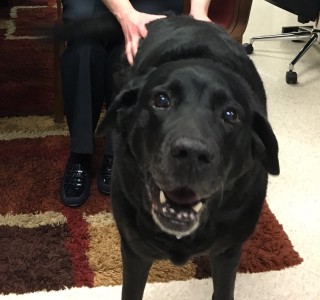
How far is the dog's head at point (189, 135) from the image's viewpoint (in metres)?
0.78

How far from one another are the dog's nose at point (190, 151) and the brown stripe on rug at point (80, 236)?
2.01 ft

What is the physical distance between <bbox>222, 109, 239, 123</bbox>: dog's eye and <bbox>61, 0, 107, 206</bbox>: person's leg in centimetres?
77

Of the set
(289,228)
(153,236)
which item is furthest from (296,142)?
(153,236)

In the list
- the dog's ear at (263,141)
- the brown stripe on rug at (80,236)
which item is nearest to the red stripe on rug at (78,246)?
the brown stripe on rug at (80,236)

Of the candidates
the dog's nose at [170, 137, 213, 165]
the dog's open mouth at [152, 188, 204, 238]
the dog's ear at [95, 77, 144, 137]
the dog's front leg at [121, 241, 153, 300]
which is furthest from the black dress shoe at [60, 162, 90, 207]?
the dog's nose at [170, 137, 213, 165]

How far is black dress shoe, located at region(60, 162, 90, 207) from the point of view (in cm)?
155

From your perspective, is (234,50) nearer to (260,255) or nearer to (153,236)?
(153,236)

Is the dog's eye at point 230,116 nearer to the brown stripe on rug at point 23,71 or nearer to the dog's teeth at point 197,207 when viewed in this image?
the dog's teeth at point 197,207

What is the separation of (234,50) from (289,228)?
2.07 ft

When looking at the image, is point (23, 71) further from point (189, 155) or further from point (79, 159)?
point (189, 155)

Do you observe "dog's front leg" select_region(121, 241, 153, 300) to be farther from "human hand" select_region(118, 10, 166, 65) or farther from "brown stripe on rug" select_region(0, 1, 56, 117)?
"brown stripe on rug" select_region(0, 1, 56, 117)

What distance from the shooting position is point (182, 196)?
0.84 m

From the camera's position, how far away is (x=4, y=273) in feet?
4.24

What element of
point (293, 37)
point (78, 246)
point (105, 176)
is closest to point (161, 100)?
point (78, 246)
